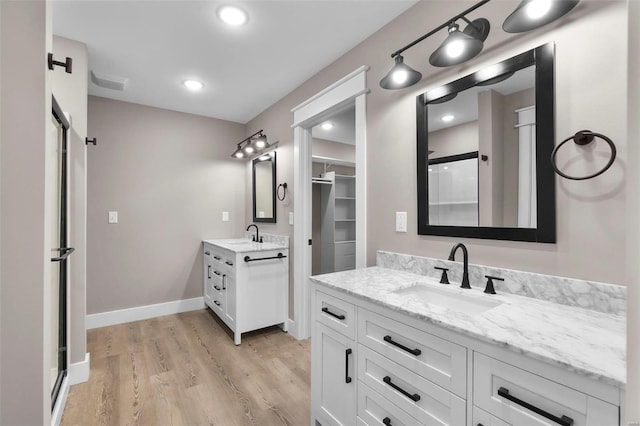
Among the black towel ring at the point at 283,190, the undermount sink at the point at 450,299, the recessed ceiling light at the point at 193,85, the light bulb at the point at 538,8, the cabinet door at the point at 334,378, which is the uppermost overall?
the recessed ceiling light at the point at 193,85

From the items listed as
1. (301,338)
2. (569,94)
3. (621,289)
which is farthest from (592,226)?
(301,338)

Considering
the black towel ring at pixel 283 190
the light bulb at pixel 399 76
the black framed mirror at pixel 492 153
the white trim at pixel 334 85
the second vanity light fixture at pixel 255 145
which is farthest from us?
the second vanity light fixture at pixel 255 145

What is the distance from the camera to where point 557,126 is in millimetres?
1175

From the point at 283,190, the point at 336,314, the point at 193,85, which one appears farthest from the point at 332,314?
the point at 193,85

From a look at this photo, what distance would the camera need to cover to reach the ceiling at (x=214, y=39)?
5.91 ft

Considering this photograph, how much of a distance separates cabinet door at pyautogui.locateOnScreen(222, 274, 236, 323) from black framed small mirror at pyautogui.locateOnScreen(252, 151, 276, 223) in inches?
32.6

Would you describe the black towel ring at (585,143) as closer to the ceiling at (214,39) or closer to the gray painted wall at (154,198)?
the ceiling at (214,39)

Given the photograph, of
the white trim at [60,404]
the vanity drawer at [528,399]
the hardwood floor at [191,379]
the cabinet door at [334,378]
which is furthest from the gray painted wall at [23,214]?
the vanity drawer at [528,399]

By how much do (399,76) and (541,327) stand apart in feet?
4.46

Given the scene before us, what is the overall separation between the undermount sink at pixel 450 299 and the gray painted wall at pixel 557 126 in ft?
0.69

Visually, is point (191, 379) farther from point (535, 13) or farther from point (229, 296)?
point (535, 13)

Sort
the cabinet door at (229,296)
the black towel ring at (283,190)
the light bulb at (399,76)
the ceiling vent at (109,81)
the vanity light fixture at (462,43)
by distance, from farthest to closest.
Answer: the black towel ring at (283,190) → the cabinet door at (229,296) → the ceiling vent at (109,81) → the light bulb at (399,76) → the vanity light fixture at (462,43)

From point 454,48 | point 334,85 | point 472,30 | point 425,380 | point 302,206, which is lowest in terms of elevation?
point 425,380

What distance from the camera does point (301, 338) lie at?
283 cm
